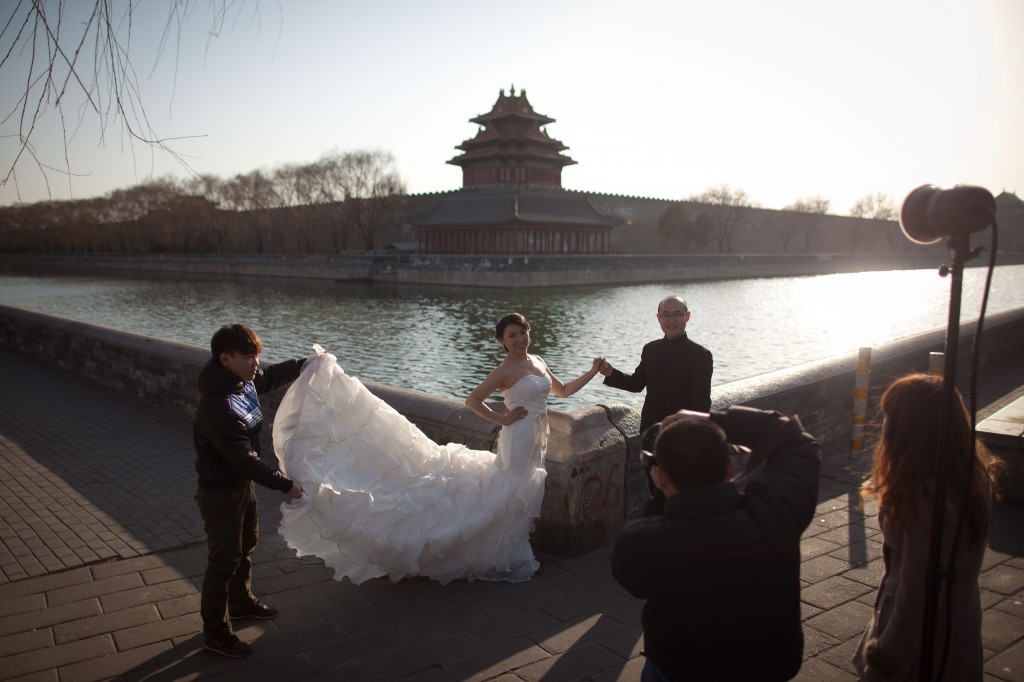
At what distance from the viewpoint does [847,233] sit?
87.8 m

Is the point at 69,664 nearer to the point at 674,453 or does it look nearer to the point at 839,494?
the point at 674,453

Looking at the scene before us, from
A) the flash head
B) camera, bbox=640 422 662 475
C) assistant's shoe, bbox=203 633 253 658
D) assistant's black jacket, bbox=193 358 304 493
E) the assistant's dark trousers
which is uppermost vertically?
the flash head

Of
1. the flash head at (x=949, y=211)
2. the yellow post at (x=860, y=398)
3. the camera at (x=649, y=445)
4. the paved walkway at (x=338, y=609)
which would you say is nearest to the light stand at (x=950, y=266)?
the flash head at (x=949, y=211)

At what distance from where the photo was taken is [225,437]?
3213 millimetres

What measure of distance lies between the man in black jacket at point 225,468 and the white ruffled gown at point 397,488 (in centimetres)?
52

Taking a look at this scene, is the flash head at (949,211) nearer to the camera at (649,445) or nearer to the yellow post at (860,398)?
the camera at (649,445)

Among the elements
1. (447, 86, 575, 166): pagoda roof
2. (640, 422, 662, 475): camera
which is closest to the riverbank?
(447, 86, 575, 166): pagoda roof

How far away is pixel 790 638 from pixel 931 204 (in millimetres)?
1295

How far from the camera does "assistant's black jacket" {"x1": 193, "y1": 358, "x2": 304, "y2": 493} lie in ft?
10.6

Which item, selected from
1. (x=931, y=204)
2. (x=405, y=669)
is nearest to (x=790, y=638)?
(x=931, y=204)

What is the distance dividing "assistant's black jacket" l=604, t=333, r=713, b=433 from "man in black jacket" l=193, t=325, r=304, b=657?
2204 millimetres

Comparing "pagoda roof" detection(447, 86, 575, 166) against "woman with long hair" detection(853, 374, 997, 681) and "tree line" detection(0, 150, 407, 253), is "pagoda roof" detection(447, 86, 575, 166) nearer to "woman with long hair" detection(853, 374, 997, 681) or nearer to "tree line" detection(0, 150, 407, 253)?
"tree line" detection(0, 150, 407, 253)

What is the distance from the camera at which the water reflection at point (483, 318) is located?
19656 mm

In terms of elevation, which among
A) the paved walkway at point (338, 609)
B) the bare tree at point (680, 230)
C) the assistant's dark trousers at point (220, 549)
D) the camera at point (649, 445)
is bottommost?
the paved walkway at point (338, 609)
